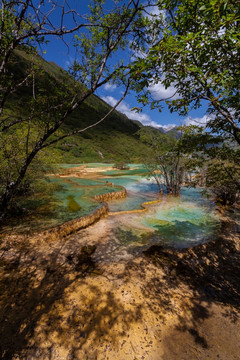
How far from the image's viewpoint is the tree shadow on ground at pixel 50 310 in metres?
3.48

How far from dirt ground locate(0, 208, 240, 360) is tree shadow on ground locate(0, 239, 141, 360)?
0.02 meters

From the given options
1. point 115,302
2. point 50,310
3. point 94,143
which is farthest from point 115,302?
point 94,143

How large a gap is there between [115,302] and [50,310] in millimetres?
1692

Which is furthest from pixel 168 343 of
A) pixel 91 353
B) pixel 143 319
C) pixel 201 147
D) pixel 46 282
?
pixel 201 147

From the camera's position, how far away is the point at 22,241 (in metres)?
6.71

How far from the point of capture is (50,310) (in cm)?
412

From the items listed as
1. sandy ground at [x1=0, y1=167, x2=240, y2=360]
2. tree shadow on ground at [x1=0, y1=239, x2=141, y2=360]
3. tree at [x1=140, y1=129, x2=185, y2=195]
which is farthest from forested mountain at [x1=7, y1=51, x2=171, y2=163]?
tree shadow on ground at [x1=0, y1=239, x2=141, y2=360]

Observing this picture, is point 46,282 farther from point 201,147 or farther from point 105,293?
point 201,147

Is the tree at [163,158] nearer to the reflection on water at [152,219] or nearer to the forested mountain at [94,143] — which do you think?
the forested mountain at [94,143]

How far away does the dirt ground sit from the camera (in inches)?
139

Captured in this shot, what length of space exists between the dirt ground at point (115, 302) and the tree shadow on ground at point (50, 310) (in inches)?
0.8

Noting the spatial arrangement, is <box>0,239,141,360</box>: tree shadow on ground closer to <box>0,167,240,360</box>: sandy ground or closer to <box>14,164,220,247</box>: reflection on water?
<box>0,167,240,360</box>: sandy ground

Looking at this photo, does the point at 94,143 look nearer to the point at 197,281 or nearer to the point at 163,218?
the point at 163,218

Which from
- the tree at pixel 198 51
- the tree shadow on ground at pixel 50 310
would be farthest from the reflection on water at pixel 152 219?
the tree at pixel 198 51
